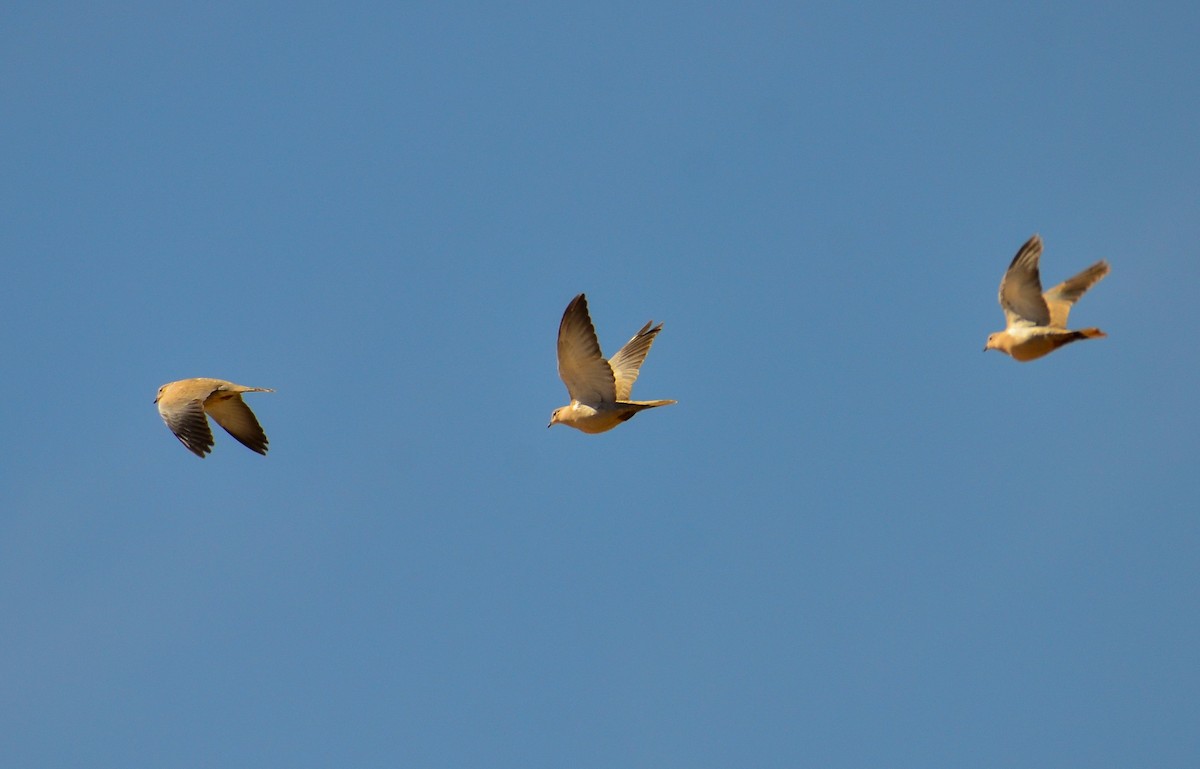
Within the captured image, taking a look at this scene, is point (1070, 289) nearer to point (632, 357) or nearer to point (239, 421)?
point (632, 357)

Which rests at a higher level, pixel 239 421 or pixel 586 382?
pixel 239 421

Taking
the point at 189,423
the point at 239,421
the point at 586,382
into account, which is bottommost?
the point at 586,382

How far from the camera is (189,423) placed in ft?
80.7

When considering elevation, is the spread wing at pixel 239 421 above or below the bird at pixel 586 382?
above

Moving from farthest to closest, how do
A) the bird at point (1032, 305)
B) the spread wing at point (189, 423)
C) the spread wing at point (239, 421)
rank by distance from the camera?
the spread wing at point (239, 421) → the spread wing at point (189, 423) → the bird at point (1032, 305)

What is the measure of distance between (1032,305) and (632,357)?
6466 mm

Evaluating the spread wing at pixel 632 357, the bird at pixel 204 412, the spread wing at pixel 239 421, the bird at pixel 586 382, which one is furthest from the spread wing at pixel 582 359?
the spread wing at pixel 239 421

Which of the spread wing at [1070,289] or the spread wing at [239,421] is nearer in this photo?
the spread wing at [1070,289]

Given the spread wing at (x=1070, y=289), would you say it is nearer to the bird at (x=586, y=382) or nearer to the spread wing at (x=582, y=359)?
the bird at (x=586, y=382)

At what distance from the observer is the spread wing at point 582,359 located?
916 inches

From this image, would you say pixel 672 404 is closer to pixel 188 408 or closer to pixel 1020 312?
pixel 1020 312

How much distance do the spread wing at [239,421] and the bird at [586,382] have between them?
A: 223 inches

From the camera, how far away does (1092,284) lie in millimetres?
24609

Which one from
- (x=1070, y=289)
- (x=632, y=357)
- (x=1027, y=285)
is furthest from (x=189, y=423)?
(x=1070, y=289)
